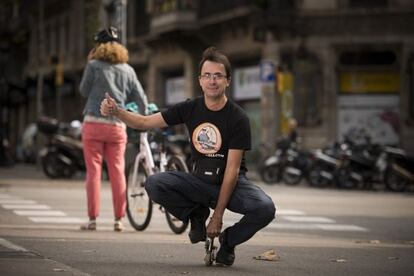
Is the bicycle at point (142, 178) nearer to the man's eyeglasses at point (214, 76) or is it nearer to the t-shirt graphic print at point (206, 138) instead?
the t-shirt graphic print at point (206, 138)

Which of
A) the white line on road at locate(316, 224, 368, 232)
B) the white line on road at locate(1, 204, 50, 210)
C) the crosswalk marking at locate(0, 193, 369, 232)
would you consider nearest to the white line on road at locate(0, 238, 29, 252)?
the crosswalk marking at locate(0, 193, 369, 232)

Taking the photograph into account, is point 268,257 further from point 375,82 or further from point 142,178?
point 375,82

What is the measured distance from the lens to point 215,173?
8438 millimetres

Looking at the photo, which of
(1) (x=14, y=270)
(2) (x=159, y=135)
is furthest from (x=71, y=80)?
(1) (x=14, y=270)

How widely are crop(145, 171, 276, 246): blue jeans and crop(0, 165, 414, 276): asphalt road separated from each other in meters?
0.31

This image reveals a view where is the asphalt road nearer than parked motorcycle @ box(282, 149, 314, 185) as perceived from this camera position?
Yes

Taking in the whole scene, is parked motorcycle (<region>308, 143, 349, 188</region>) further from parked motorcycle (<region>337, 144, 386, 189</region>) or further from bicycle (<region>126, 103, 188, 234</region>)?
bicycle (<region>126, 103, 188, 234</region>)

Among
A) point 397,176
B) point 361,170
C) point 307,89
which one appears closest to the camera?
point 397,176

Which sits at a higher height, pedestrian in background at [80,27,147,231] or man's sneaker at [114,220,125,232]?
pedestrian in background at [80,27,147,231]

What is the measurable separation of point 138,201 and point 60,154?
14882mm

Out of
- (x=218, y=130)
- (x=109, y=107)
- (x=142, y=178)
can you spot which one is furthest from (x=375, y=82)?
(x=109, y=107)

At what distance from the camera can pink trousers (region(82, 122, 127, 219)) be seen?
39.3ft

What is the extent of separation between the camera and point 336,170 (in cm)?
2736

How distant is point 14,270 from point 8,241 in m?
2.30
